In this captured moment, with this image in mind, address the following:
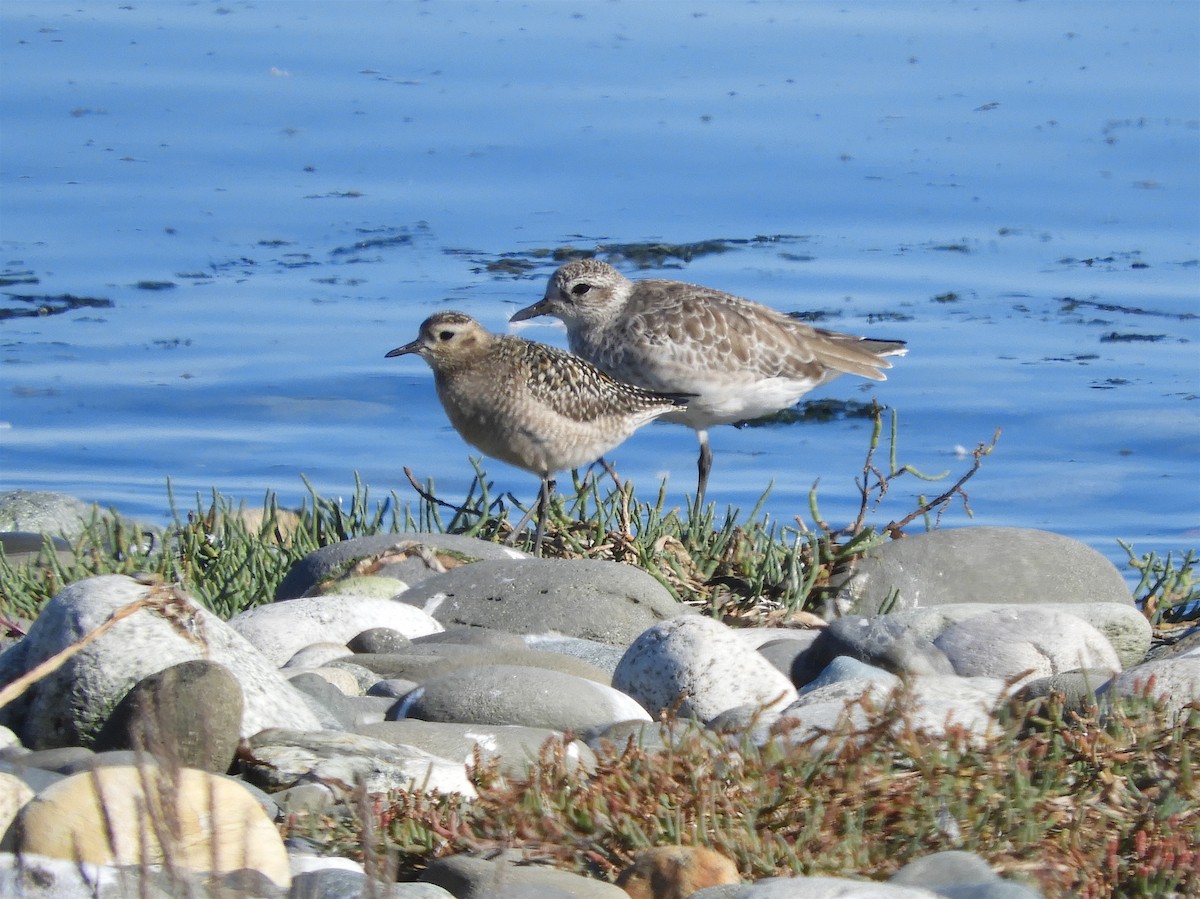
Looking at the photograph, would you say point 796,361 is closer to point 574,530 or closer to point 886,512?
point 886,512

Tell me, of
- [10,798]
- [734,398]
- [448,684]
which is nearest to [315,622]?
[448,684]

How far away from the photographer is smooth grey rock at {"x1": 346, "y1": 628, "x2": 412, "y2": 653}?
714cm

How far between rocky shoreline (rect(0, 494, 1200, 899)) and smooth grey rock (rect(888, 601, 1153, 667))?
0.04 ft

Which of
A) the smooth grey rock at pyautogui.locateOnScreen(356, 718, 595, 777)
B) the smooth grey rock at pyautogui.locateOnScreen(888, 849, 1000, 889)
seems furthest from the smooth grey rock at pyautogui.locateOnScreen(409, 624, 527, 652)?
the smooth grey rock at pyautogui.locateOnScreen(888, 849, 1000, 889)

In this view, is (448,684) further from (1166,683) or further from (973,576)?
(973,576)

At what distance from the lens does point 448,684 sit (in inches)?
234

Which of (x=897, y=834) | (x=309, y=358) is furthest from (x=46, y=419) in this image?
(x=897, y=834)

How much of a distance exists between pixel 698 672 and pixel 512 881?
200 centimetres

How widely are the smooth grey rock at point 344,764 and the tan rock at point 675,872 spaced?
77 centimetres

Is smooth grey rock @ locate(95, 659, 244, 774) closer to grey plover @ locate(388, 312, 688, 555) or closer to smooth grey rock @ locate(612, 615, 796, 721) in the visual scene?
smooth grey rock @ locate(612, 615, 796, 721)

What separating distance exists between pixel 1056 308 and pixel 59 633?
1299 centimetres

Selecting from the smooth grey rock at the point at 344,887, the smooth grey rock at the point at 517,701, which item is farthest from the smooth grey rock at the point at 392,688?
the smooth grey rock at the point at 344,887

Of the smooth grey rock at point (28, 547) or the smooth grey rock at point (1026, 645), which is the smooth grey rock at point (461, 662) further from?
the smooth grey rock at point (28, 547)

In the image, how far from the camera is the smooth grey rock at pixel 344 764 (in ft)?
16.6
